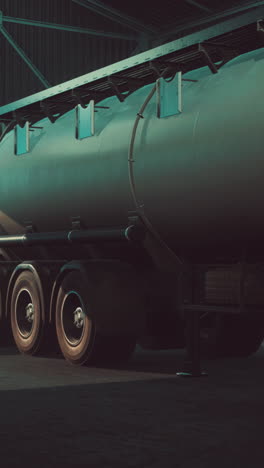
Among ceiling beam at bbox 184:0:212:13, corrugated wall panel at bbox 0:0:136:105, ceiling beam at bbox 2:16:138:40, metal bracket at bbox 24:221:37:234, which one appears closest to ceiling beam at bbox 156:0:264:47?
ceiling beam at bbox 184:0:212:13

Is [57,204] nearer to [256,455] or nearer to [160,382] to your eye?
[160,382]

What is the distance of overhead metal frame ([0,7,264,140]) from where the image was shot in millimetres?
11375

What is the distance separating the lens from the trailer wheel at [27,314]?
47.9 ft

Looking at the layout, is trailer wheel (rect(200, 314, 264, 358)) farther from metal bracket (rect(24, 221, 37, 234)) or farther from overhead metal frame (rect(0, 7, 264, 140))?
overhead metal frame (rect(0, 7, 264, 140))

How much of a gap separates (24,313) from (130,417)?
6.47 metres

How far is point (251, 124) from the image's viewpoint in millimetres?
10438

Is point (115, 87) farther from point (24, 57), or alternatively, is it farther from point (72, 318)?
point (24, 57)

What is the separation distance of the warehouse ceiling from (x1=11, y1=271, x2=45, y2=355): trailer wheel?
55.3ft

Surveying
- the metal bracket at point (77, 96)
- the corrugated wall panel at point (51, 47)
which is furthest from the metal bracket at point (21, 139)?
the corrugated wall panel at point (51, 47)

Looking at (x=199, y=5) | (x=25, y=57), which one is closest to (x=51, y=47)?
(x=25, y=57)

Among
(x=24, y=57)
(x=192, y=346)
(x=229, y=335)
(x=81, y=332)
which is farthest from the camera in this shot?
(x=24, y=57)

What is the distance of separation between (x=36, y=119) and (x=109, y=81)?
112 inches

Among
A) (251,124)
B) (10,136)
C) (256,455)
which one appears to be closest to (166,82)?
(251,124)

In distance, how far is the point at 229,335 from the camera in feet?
Result: 47.2
